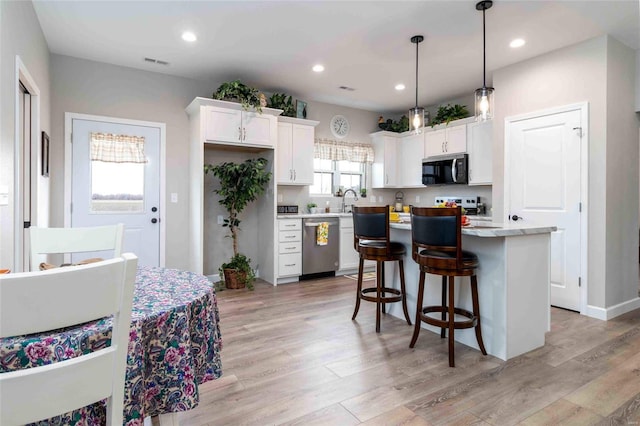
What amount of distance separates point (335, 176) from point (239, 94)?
2.23 metres

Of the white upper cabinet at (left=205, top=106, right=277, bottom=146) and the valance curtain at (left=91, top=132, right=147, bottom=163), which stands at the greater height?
the white upper cabinet at (left=205, top=106, right=277, bottom=146)

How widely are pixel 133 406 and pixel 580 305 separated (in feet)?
13.4

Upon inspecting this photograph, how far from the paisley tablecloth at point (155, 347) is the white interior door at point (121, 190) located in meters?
3.21

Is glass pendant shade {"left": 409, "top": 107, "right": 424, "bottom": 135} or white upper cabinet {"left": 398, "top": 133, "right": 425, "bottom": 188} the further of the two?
white upper cabinet {"left": 398, "top": 133, "right": 425, "bottom": 188}

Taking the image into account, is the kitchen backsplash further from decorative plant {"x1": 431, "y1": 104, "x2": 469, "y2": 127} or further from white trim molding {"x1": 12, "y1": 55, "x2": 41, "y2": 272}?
white trim molding {"x1": 12, "y1": 55, "x2": 41, "y2": 272}

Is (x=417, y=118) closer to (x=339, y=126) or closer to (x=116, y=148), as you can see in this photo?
(x=339, y=126)

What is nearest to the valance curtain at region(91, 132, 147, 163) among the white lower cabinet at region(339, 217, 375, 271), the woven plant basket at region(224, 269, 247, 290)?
the woven plant basket at region(224, 269, 247, 290)

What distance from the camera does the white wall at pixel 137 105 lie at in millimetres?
3934

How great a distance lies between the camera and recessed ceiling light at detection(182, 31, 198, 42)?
3410 mm

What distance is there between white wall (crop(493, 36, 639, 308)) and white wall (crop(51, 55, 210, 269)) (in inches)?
159

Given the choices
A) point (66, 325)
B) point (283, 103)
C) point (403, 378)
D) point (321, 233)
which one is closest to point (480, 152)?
point (321, 233)

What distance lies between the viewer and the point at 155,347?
1069mm

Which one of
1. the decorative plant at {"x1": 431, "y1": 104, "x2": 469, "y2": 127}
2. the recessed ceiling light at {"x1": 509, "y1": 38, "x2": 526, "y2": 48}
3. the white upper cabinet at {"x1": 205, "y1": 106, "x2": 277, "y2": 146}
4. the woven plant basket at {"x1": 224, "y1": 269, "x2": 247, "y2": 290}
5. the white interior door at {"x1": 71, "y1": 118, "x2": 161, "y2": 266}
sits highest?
the recessed ceiling light at {"x1": 509, "y1": 38, "x2": 526, "y2": 48}

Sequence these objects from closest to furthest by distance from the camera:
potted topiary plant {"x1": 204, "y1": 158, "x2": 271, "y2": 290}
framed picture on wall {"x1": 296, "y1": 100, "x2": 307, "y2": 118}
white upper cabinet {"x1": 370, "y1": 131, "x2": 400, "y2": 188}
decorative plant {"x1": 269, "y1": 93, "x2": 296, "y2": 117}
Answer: potted topiary plant {"x1": 204, "y1": 158, "x2": 271, "y2": 290} < decorative plant {"x1": 269, "y1": 93, "x2": 296, "y2": 117} < framed picture on wall {"x1": 296, "y1": 100, "x2": 307, "y2": 118} < white upper cabinet {"x1": 370, "y1": 131, "x2": 400, "y2": 188}
